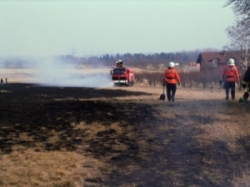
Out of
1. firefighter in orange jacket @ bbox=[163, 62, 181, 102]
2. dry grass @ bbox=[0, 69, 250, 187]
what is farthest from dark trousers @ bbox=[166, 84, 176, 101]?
dry grass @ bbox=[0, 69, 250, 187]

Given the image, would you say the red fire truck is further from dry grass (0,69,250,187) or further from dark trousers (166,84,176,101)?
dry grass (0,69,250,187)

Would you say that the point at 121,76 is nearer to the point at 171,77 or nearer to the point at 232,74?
the point at 171,77

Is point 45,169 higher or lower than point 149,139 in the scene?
lower

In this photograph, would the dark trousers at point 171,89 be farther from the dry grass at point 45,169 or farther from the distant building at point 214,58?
the distant building at point 214,58

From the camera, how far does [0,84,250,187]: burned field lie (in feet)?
23.6

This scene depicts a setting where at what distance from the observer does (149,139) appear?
9.70 m

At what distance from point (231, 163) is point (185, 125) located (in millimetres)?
3142

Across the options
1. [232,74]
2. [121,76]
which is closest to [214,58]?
[121,76]

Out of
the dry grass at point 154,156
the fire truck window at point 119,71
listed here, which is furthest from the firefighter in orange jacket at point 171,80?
the fire truck window at point 119,71

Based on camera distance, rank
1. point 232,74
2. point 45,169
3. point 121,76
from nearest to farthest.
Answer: point 45,169
point 232,74
point 121,76

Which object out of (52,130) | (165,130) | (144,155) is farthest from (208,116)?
(52,130)

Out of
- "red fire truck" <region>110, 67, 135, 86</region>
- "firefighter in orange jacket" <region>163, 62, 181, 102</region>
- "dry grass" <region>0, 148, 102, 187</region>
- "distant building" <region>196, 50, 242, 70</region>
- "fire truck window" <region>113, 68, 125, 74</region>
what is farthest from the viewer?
"distant building" <region>196, 50, 242, 70</region>

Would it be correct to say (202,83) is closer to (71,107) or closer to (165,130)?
(71,107)

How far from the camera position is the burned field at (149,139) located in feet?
23.6
